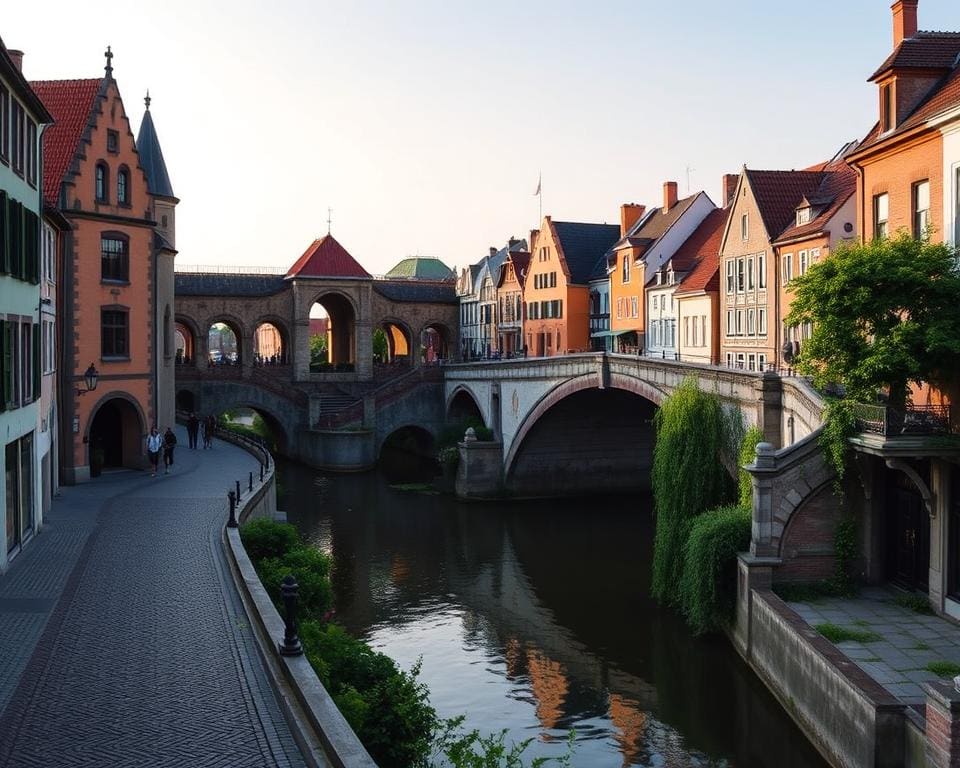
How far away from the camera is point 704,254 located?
196 feet

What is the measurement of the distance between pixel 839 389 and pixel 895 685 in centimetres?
713

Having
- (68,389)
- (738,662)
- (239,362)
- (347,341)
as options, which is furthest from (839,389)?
(347,341)

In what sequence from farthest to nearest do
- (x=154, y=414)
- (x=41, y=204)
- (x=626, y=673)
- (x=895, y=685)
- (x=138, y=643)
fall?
(x=154, y=414) < (x=41, y=204) < (x=626, y=673) < (x=895, y=685) < (x=138, y=643)

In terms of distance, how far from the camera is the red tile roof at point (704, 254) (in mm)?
55344

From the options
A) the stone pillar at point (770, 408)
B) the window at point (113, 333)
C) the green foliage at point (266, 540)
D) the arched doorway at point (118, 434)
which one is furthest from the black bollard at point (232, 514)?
the arched doorway at point (118, 434)

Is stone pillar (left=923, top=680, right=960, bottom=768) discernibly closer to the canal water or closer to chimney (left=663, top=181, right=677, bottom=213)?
the canal water

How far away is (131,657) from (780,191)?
40.4 m

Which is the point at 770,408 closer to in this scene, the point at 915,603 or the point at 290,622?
the point at 915,603

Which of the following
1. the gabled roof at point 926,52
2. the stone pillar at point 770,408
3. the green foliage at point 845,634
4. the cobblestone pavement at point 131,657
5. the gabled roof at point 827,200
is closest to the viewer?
the cobblestone pavement at point 131,657

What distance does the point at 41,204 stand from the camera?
28.3m

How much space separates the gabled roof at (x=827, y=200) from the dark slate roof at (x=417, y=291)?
119 feet

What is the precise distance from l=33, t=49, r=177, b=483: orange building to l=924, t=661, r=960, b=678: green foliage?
2868 centimetres

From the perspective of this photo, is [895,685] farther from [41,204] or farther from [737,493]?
[41,204]

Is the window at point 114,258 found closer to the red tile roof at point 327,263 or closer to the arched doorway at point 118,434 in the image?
the arched doorway at point 118,434
